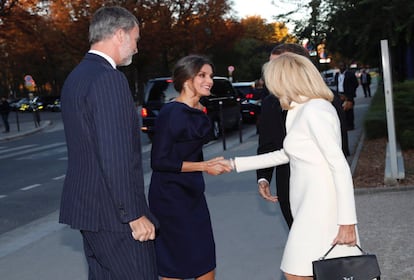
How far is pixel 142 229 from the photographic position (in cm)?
294

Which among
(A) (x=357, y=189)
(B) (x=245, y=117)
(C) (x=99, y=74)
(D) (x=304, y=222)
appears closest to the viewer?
(C) (x=99, y=74)

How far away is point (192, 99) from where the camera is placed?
400 centimetres

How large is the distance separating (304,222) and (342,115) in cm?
101

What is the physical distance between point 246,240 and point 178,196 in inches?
108

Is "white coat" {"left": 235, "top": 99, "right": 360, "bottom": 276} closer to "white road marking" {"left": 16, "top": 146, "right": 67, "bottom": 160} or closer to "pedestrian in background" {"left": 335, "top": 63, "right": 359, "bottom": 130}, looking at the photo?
"pedestrian in background" {"left": 335, "top": 63, "right": 359, "bottom": 130}

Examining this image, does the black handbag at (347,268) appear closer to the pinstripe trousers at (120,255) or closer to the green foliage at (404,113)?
the pinstripe trousers at (120,255)

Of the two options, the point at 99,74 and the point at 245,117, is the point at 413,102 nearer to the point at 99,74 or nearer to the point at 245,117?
the point at 99,74

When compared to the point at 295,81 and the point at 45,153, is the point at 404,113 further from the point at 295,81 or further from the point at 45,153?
the point at 45,153

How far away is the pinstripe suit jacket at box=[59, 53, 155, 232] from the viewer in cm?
282

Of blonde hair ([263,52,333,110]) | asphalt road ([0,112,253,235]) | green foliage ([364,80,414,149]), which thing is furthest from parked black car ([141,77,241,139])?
blonde hair ([263,52,333,110])

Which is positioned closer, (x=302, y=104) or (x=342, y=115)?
(x=302, y=104)

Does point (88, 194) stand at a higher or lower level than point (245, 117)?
higher

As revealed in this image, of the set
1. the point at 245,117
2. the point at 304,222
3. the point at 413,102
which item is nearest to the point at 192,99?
the point at 304,222

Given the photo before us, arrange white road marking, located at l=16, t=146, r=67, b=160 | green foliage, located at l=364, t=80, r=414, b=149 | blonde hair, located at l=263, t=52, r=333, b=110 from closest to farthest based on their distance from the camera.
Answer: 1. blonde hair, located at l=263, t=52, r=333, b=110
2. green foliage, located at l=364, t=80, r=414, b=149
3. white road marking, located at l=16, t=146, r=67, b=160
